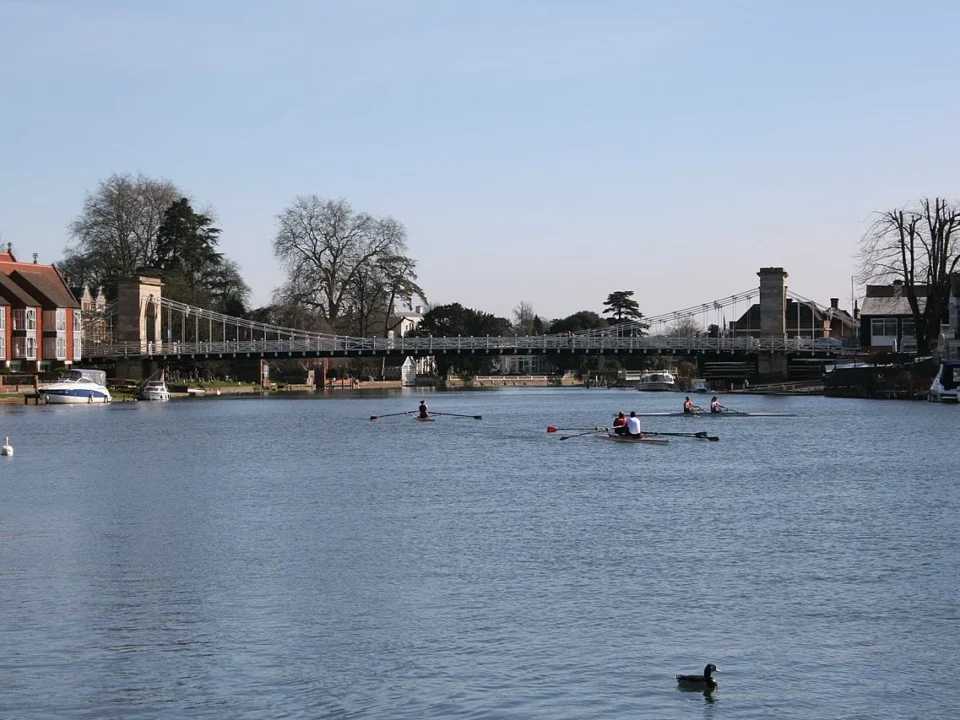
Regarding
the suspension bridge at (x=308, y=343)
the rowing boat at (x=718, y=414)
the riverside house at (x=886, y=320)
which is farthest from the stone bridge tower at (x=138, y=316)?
the riverside house at (x=886, y=320)

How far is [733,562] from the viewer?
23969 mm

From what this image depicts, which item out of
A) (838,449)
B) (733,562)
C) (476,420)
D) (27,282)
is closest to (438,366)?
(27,282)

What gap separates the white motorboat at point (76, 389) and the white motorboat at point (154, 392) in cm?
561

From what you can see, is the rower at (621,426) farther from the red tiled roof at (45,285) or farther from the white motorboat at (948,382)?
the red tiled roof at (45,285)

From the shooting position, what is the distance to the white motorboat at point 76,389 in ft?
291

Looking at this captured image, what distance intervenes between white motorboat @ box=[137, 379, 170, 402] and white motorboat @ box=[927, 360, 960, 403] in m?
57.2

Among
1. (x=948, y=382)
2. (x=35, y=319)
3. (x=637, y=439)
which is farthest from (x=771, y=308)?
(x=637, y=439)

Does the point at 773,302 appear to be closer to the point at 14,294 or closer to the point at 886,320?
the point at 886,320

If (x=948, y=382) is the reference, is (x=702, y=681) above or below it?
below

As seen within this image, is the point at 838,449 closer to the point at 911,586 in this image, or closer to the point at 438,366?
A: the point at 911,586

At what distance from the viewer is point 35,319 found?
100 meters

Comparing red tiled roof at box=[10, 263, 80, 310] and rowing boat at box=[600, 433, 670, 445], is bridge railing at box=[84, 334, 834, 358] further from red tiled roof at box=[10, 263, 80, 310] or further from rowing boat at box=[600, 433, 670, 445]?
rowing boat at box=[600, 433, 670, 445]

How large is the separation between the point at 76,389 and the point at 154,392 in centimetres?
1144

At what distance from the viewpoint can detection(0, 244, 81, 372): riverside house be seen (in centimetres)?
9831
